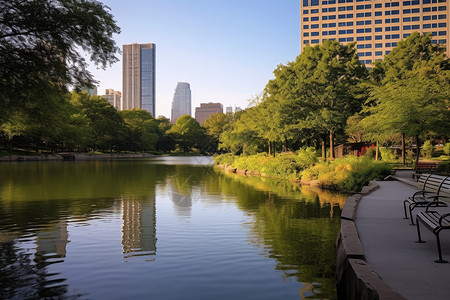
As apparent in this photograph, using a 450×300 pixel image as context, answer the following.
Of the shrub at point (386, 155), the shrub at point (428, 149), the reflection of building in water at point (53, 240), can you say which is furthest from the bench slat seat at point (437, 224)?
the shrub at point (428, 149)

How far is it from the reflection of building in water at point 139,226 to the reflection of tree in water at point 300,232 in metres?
2.96

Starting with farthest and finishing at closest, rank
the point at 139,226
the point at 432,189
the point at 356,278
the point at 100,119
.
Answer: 1. the point at 100,119
2. the point at 139,226
3. the point at 432,189
4. the point at 356,278

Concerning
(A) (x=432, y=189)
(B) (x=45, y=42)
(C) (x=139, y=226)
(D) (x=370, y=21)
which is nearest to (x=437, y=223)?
(A) (x=432, y=189)

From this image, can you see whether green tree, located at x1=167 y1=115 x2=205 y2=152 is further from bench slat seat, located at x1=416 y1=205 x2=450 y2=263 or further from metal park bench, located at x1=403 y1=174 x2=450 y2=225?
bench slat seat, located at x1=416 y1=205 x2=450 y2=263

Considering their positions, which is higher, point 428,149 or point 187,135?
point 187,135

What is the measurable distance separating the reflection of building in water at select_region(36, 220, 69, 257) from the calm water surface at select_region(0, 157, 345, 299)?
3 cm

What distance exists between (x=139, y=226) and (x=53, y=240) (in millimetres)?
2725

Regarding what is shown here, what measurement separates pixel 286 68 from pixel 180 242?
39.3 m

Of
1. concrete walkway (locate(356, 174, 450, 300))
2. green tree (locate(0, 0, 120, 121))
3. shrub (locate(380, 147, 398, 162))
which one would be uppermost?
green tree (locate(0, 0, 120, 121))

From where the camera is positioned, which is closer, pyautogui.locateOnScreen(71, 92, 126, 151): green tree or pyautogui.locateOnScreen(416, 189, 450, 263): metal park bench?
pyautogui.locateOnScreen(416, 189, 450, 263): metal park bench

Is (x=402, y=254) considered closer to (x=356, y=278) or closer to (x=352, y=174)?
(x=356, y=278)

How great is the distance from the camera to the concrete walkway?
16.1 ft

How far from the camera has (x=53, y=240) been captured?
33.0ft

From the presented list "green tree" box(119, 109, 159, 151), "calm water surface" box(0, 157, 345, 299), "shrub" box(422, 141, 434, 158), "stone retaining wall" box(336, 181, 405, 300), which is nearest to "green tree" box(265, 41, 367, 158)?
"shrub" box(422, 141, 434, 158)
